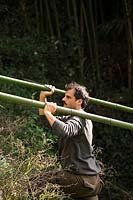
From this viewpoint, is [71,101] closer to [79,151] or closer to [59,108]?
[79,151]

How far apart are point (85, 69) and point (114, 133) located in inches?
48.0

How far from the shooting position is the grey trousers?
3.01m

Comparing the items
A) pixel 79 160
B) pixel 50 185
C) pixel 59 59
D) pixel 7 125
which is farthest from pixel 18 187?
pixel 59 59

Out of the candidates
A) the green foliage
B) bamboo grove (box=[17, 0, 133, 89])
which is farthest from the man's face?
bamboo grove (box=[17, 0, 133, 89])

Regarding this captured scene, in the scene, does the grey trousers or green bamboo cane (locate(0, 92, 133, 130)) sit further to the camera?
the grey trousers

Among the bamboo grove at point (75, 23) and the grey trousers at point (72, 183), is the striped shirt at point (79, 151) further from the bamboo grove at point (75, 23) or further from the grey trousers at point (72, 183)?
the bamboo grove at point (75, 23)

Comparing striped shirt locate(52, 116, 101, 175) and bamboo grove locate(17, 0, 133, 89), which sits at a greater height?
bamboo grove locate(17, 0, 133, 89)

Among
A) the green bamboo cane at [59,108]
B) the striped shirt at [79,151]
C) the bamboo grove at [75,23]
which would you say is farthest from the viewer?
the bamboo grove at [75,23]

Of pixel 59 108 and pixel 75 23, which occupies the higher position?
pixel 75 23

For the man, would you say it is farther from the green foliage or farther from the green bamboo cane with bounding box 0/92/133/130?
the green bamboo cane with bounding box 0/92/133/130

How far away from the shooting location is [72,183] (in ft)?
9.89

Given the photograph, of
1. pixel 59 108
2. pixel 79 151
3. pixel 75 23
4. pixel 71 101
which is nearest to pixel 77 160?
pixel 79 151

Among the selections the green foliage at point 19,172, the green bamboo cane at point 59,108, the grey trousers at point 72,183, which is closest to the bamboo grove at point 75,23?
the green foliage at point 19,172

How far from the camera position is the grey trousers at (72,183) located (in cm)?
301
